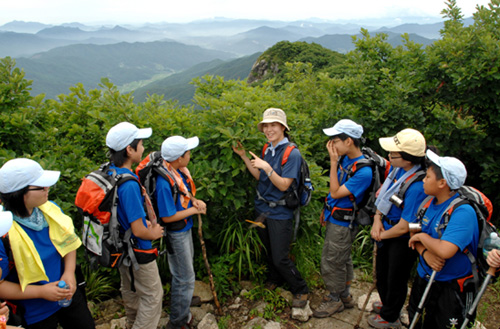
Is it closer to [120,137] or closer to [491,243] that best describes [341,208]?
[491,243]

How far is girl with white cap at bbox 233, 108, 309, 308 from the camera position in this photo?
12.9ft

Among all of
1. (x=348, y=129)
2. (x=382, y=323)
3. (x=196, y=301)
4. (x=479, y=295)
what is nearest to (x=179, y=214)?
(x=196, y=301)

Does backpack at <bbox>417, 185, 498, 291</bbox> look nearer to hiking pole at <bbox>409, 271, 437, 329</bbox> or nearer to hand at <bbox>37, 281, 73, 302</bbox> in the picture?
hiking pole at <bbox>409, 271, 437, 329</bbox>

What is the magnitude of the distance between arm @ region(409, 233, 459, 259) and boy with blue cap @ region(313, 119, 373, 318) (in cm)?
78

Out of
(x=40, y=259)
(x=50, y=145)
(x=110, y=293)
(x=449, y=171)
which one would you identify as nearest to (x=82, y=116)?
(x=50, y=145)

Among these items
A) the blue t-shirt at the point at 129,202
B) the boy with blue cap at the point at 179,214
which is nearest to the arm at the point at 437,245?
the boy with blue cap at the point at 179,214

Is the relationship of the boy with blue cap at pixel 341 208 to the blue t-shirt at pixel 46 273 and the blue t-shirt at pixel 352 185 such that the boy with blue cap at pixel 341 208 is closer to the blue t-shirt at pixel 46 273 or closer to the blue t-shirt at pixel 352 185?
the blue t-shirt at pixel 352 185

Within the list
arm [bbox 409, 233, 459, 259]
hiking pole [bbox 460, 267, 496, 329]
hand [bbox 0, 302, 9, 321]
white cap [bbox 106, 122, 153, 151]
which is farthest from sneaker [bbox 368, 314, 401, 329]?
hand [bbox 0, 302, 9, 321]

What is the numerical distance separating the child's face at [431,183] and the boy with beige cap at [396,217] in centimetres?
28

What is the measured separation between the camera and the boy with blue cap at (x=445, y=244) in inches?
113

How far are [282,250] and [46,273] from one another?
2.47m

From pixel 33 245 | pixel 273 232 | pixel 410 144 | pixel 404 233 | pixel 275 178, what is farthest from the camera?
pixel 273 232

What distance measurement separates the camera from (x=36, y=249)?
2.70m

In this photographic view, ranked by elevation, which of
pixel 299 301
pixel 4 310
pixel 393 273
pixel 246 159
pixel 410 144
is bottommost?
pixel 299 301
